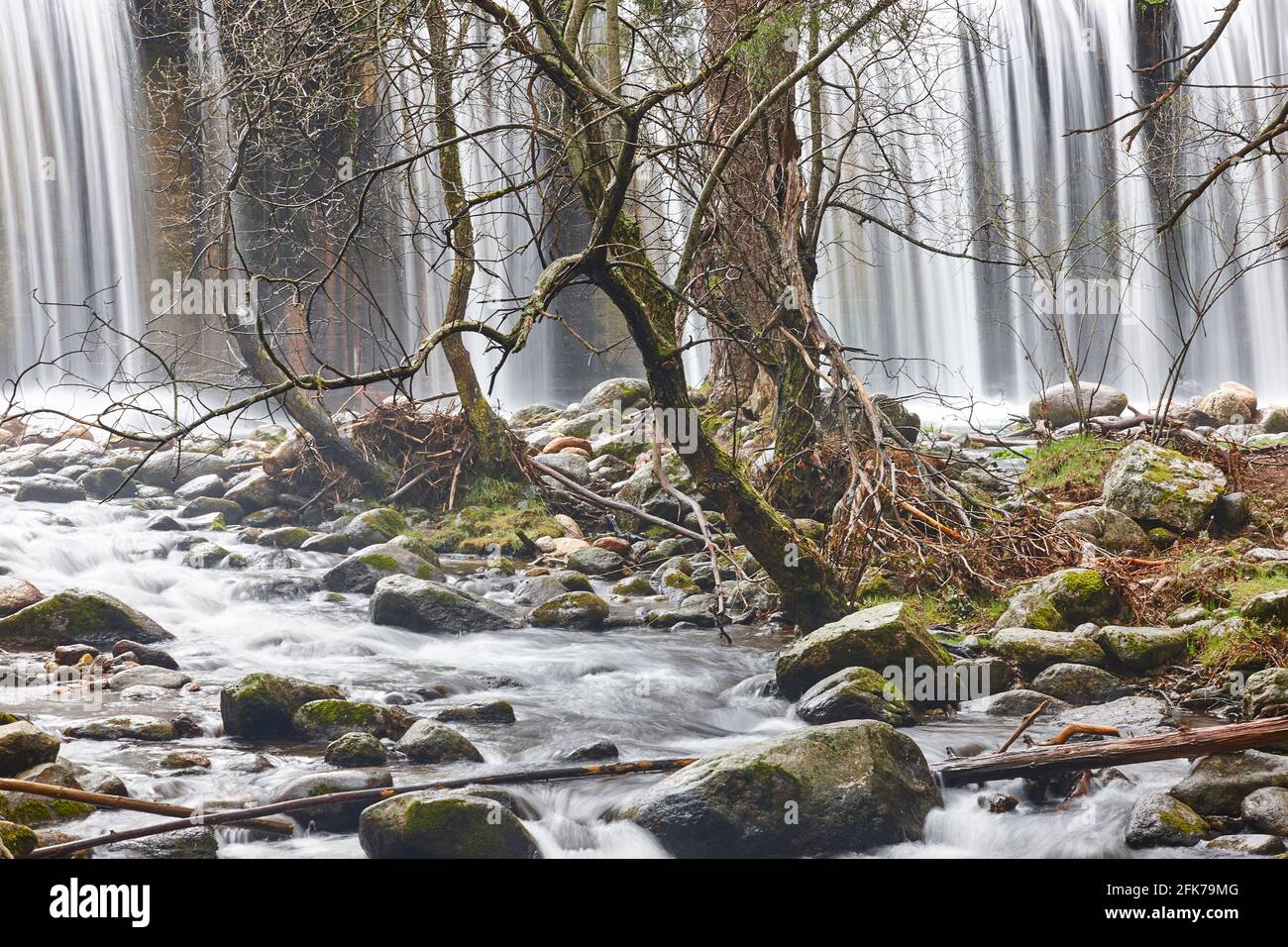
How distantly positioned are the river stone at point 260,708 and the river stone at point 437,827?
1.55 meters

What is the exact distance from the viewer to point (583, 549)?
9.94 metres

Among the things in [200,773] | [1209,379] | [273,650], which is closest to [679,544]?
[273,650]

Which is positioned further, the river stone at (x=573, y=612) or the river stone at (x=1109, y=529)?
the river stone at (x=573, y=612)

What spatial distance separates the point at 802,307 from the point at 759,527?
1.74 metres

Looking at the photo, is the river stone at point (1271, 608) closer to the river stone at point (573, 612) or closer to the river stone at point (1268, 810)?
the river stone at point (1268, 810)

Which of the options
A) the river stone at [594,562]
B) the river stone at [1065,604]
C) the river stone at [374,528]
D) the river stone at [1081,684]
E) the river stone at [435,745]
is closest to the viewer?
the river stone at [435,745]

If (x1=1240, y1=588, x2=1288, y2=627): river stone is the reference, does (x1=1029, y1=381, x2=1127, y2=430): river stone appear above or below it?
above

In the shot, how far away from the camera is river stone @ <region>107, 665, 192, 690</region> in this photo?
257 inches

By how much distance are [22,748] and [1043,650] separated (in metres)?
5.21

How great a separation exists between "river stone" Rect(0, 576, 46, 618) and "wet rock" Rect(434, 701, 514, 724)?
132 inches

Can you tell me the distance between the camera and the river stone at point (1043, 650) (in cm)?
Answer: 632

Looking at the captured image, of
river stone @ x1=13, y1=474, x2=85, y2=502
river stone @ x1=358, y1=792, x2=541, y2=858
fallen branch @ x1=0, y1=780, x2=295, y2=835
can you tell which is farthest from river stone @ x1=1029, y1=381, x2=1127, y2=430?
river stone @ x1=13, y1=474, x2=85, y2=502
